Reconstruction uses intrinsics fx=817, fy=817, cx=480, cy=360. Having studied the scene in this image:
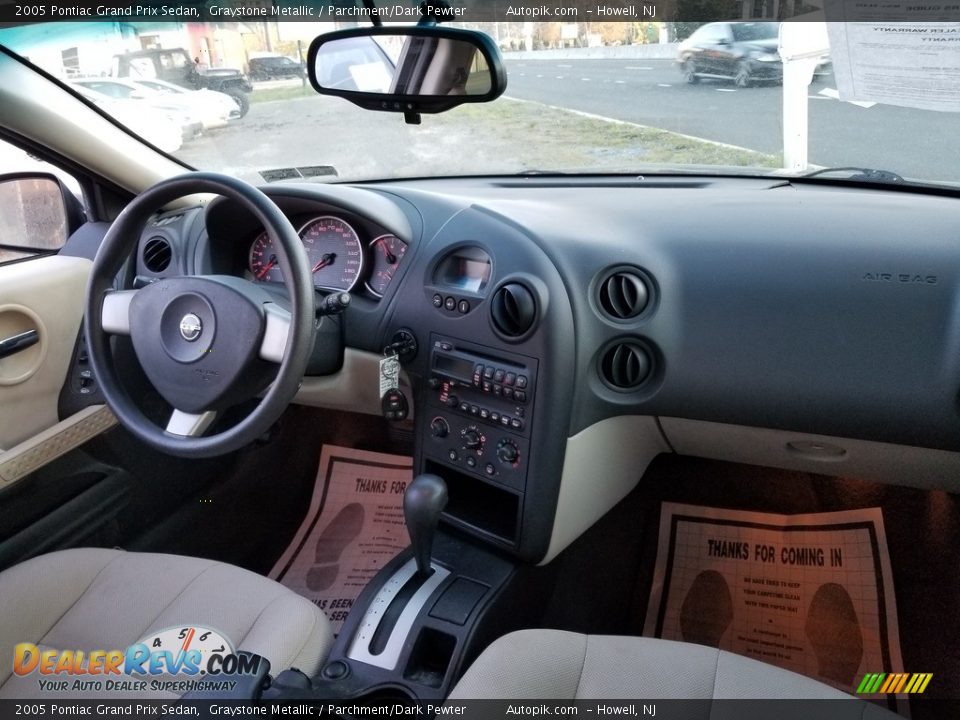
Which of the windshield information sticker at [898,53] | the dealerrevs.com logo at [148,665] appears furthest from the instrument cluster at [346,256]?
the windshield information sticker at [898,53]

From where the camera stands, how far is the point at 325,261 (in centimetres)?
206

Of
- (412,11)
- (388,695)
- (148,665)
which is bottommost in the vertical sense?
(388,695)

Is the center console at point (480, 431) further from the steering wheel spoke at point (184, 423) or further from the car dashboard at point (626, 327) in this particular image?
the steering wheel spoke at point (184, 423)

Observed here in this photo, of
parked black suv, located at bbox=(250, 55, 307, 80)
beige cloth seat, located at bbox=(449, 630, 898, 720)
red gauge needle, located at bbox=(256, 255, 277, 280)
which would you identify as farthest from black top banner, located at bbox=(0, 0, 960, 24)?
beige cloth seat, located at bbox=(449, 630, 898, 720)

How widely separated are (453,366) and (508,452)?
0.23 meters

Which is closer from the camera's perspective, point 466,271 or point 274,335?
point 274,335

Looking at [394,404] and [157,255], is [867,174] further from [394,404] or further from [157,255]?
[157,255]

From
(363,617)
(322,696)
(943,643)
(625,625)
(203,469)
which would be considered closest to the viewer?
(322,696)

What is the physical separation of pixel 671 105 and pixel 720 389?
2.52 ft

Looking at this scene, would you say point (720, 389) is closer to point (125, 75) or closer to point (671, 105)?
point (671, 105)

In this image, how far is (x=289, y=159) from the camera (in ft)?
7.83

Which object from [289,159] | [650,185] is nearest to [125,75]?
[289,159]

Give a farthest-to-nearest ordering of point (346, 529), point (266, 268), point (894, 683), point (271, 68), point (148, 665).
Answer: point (346, 529) < point (271, 68) < point (266, 268) < point (894, 683) < point (148, 665)

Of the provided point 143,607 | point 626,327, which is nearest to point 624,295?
point 626,327
